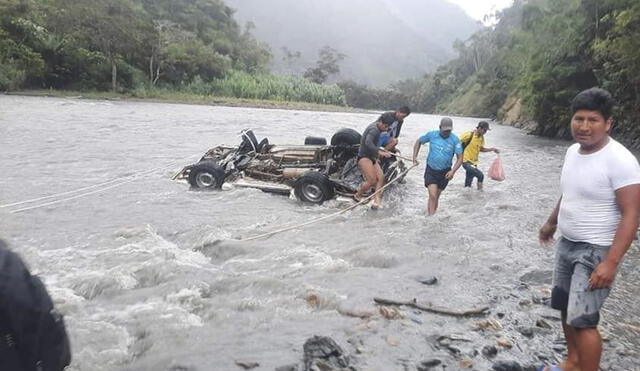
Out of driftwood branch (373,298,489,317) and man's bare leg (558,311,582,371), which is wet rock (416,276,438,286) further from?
man's bare leg (558,311,582,371)

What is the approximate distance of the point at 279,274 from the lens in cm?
577

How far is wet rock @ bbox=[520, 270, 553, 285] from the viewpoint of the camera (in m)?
5.68

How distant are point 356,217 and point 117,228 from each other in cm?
392

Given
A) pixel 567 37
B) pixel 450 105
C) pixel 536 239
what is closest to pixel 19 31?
pixel 567 37

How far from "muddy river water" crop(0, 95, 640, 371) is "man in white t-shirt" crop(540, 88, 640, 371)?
1022mm

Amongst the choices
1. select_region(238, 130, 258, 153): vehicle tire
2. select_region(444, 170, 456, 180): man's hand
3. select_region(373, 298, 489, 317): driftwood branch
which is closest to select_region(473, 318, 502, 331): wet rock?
select_region(373, 298, 489, 317): driftwood branch

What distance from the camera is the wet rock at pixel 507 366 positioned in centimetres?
375

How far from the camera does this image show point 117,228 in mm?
7566

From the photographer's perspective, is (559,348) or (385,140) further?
(385,140)

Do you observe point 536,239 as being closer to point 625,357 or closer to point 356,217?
point 356,217

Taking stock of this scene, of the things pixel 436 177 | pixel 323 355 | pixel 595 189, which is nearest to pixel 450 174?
pixel 436 177

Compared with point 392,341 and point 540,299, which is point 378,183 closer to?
point 540,299

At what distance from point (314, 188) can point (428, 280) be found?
433 cm

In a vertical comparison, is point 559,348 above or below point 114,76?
below
